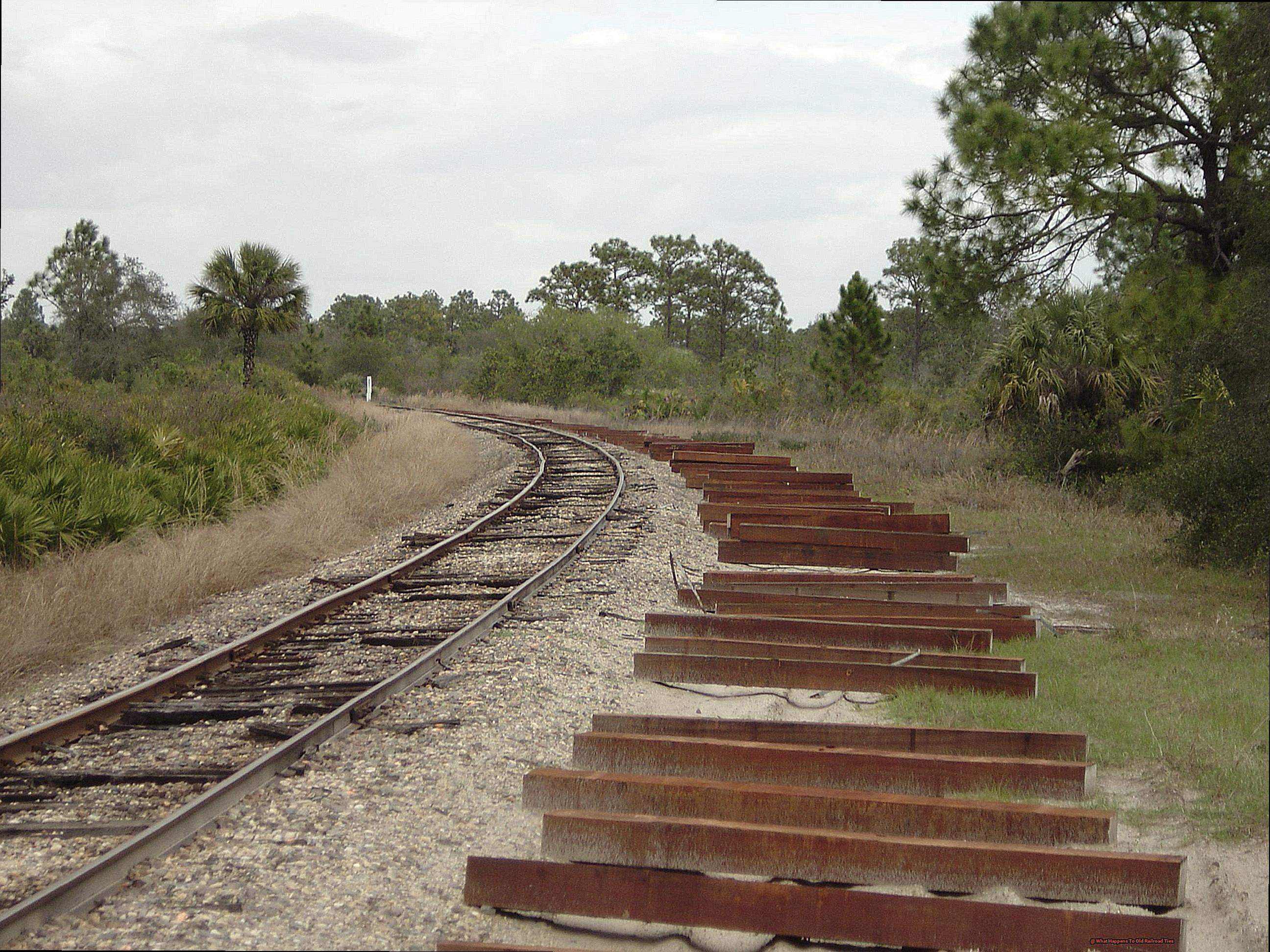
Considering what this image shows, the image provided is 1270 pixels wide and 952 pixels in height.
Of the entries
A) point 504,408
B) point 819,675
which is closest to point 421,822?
point 819,675

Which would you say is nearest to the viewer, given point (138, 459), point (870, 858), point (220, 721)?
point (870, 858)

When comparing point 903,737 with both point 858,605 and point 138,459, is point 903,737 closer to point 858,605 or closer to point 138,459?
point 858,605

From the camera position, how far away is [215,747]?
19.2 ft

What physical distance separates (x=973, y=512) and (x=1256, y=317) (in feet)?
17.9

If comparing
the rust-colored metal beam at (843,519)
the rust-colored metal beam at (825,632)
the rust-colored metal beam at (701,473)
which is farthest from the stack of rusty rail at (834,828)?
the rust-colored metal beam at (701,473)

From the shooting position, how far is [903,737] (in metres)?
5.41

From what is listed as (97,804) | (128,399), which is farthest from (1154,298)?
(128,399)

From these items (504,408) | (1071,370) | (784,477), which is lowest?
(784,477)

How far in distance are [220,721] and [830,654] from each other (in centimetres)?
350

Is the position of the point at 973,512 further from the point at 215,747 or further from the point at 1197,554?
the point at 215,747

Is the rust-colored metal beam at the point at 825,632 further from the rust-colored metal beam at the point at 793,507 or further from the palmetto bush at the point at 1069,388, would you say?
the palmetto bush at the point at 1069,388

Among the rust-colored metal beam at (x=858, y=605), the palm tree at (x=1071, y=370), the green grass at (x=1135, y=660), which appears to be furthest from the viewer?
the palm tree at (x=1071, y=370)

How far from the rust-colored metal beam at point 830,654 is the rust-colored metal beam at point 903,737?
119 cm

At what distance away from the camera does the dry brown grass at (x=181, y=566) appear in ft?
27.3
